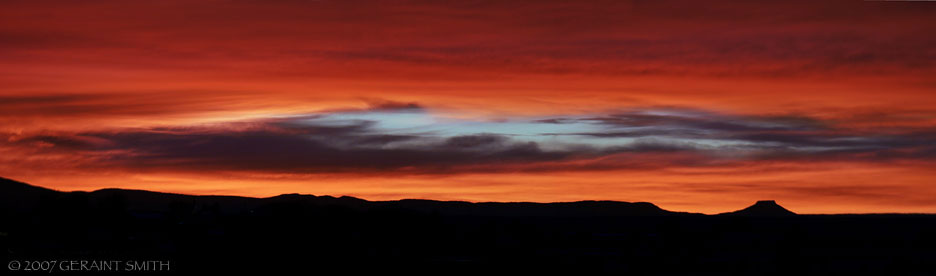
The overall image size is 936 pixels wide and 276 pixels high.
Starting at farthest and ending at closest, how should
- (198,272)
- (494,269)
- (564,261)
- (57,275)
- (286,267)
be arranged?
(564,261) < (494,269) < (286,267) < (198,272) < (57,275)

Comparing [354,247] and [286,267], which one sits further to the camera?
[354,247]

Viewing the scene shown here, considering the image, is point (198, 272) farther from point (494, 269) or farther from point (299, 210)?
point (299, 210)

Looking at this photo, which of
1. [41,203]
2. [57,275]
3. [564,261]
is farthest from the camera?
[41,203]

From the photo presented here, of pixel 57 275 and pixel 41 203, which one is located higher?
pixel 41 203

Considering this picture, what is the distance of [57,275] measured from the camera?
6675 centimetres

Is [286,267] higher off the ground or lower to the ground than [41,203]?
lower

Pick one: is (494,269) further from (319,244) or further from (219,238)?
(219,238)

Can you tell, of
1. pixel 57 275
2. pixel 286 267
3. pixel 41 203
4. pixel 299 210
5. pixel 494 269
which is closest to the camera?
pixel 57 275

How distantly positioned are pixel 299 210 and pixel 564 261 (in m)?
47.2

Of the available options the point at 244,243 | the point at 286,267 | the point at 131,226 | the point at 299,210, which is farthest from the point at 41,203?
the point at 286,267

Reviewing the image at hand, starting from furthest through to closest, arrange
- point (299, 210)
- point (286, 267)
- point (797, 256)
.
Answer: point (299, 210) < point (797, 256) < point (286, 267)

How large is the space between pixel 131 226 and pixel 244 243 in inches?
1763

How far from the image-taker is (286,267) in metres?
85.9

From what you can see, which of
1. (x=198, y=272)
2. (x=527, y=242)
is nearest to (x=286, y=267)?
(x=198, y=272)
